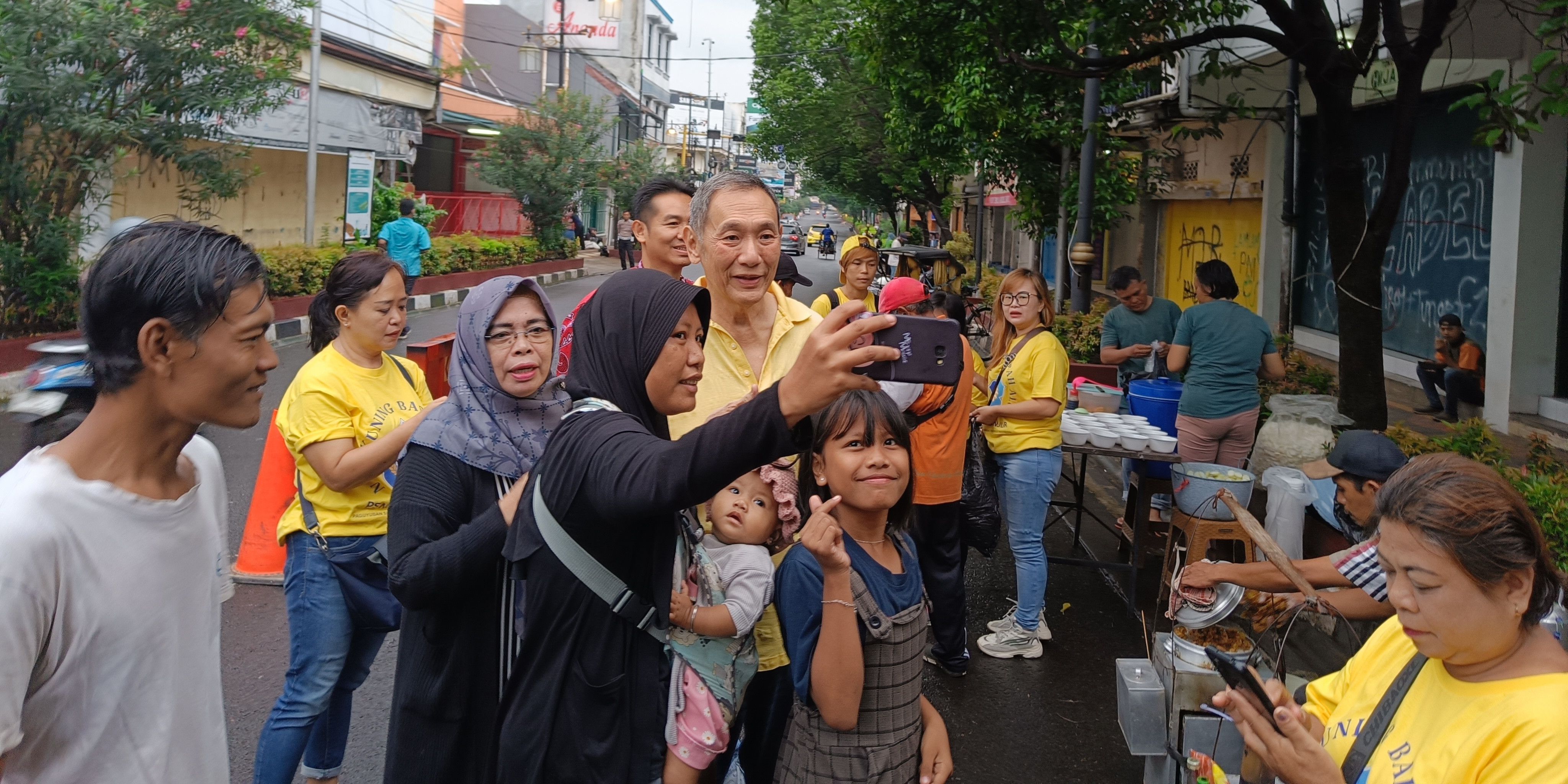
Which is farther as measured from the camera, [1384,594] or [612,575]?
[1384,594]

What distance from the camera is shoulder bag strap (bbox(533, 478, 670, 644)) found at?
2.04 m

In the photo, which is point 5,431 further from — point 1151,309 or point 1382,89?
point 1382,89

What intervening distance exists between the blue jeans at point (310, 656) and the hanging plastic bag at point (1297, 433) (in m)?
5.09

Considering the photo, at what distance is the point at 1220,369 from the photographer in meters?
6.46

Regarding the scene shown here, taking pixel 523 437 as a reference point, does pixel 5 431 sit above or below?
below

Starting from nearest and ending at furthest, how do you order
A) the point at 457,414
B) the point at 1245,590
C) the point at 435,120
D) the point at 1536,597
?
1. the point at 1536,597
2. the point at 457,414
3. the point at 1245,590
4. the point at 435,120

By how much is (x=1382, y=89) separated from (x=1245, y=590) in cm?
964

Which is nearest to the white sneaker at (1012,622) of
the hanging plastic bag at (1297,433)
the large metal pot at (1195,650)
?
the hanging plastic bag at (1297,433)

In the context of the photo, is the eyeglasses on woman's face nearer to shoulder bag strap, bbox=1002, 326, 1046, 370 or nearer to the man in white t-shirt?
the man in white t-shirt

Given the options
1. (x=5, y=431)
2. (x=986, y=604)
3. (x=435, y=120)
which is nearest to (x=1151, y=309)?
(x=986, y=604)

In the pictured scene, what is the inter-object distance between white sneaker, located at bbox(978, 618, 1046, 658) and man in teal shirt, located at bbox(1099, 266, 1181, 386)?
110 inches

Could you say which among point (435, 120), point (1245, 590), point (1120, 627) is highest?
point (435, 120)

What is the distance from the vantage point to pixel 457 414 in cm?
269

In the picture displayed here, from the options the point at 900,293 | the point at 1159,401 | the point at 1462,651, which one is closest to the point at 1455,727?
the point at 1462,651
